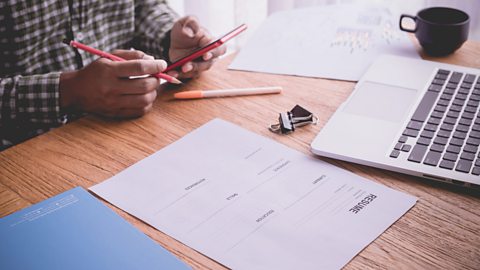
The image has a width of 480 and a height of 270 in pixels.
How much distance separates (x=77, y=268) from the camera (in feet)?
2.15

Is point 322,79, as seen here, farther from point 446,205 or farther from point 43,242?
point 43,242

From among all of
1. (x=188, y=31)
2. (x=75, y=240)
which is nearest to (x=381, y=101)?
(x=188, y=31)

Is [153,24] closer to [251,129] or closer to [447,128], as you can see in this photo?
[251,129]

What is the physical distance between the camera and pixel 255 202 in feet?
2.46

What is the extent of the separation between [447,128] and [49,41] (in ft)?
2.88

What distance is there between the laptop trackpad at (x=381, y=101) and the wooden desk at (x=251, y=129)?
0.12ft

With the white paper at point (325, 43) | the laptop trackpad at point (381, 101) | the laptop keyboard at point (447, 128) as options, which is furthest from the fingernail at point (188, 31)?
the laptop keyboard at point (447, 128)

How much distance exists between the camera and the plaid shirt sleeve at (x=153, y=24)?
4.34ft

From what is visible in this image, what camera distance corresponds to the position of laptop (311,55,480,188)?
2.60ft

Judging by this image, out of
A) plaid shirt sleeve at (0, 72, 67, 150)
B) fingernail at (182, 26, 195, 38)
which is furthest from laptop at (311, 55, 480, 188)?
plaid shirt sleeve at (0, 72, 67, 150)

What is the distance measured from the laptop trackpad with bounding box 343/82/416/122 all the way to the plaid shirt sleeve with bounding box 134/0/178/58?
0.51 meters

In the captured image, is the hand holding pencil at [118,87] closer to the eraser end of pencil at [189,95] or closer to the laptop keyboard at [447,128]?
the eraser end of pencil at [189,95]

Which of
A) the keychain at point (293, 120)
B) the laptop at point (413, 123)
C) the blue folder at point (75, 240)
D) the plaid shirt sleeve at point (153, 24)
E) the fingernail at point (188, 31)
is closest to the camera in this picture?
the blue folder at point (75, 240)

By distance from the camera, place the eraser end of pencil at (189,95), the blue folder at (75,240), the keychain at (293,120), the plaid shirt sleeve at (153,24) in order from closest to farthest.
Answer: the blue folder at (75,240), the keychain at (293,120), the eraser end of pencil at (189,95), the plaid shirt sleeve at (153,24)
